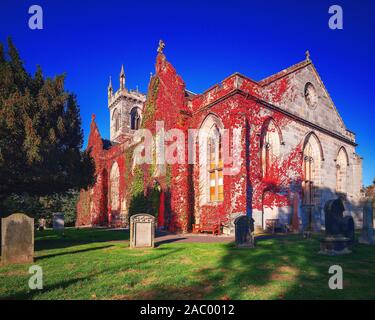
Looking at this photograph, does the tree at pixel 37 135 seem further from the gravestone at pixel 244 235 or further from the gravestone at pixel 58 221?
the gravestone at pixel 58 221

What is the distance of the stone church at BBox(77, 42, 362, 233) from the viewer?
1694cm

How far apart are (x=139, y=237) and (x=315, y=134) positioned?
16.8 meters

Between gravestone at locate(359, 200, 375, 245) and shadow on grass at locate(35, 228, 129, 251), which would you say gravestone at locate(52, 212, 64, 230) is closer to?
shadow on grass at locate(35, 228, 129, 251)

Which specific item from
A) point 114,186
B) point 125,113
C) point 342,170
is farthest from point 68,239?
point 125,113

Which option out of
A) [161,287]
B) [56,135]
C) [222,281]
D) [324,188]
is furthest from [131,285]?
[324,188]

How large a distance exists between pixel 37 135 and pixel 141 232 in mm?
5886

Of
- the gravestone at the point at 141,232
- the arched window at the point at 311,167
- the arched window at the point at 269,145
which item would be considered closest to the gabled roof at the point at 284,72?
the arched window at the point at 269,145

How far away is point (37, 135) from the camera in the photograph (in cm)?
1160

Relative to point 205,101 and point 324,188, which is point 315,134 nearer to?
point 324,188

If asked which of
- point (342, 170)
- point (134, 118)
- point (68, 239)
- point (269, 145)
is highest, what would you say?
point (134, 118)

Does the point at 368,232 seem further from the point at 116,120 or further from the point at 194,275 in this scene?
the point at 116,120

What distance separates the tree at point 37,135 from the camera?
11.4 metres

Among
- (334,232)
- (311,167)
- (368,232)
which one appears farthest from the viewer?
(311,167)

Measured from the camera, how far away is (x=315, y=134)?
885 inches
